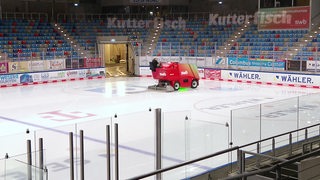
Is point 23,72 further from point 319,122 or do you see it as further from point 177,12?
point 319,122

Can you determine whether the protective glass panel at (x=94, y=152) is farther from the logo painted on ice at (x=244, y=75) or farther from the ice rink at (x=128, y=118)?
the logo painted on ice at (x=244, y=75)

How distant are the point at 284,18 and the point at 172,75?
9.77 m

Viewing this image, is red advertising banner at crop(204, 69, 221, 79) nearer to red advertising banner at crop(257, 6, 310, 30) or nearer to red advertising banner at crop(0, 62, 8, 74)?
red advertising banner at crop(257, 6, 310, 30)

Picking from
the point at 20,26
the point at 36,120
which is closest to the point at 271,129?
the point at 36,120

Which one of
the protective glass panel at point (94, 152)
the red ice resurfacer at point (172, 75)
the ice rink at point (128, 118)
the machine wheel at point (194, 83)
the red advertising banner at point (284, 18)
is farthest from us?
the red advertising banner at point (284, 18)

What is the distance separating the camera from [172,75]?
2280 cm

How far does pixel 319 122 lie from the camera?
10117 millimetres

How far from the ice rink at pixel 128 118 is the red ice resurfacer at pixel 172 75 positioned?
0.44 m

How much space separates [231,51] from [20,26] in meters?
13.8

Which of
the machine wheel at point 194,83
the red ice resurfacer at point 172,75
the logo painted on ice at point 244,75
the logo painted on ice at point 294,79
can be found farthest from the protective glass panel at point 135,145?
the logo painted on ice at point 244,75

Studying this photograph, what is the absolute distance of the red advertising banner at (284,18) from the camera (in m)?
28.1

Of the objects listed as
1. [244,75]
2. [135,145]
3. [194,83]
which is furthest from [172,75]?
[135,145]

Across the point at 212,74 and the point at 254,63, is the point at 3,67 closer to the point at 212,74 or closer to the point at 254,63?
the point at 212,74

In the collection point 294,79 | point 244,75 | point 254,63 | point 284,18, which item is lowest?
point 294,79
